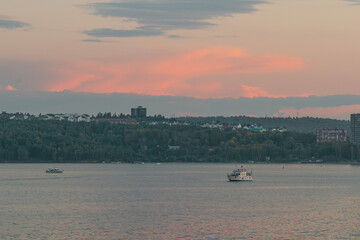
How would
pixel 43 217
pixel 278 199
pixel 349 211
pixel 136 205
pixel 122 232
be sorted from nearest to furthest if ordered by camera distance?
1. pixel 122 232
2. pixel 43 217
3. pixel 349 211
4. pixel 136 205
5. pixel 278 199

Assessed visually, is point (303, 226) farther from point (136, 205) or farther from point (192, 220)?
point (136, 205)

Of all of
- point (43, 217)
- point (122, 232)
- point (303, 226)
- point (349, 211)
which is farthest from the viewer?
point (349, 211)

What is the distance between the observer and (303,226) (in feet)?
289

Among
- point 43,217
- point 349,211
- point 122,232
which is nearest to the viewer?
point 122,232

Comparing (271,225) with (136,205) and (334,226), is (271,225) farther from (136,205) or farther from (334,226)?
(136,205)

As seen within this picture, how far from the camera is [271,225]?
291ft

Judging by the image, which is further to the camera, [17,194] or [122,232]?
[17,194]

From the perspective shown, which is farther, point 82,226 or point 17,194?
point 17,194

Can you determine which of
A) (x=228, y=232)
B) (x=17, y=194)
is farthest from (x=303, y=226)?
(x=17, y=194)

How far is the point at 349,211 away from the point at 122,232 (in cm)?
4096

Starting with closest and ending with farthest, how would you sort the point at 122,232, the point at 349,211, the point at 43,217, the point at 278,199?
the point at 122,232
the point at 43,217
the point at 349,211
the point at 278,199

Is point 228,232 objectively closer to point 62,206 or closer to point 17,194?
point 62,206

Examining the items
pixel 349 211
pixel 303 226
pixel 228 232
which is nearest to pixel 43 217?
pixel 228 232

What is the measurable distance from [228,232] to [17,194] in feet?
213
